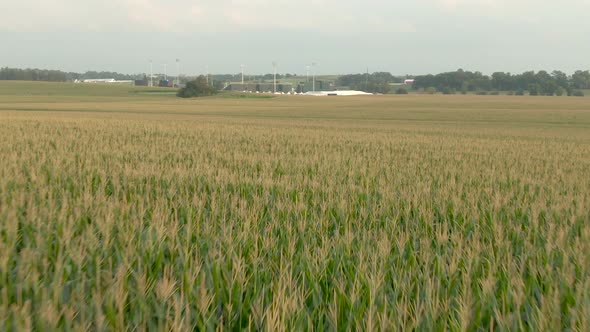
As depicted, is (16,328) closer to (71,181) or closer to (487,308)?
(487,308)

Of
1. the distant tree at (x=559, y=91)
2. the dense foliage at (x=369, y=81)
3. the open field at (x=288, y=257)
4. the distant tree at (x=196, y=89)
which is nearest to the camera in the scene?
the open field at (x=288, y=257)

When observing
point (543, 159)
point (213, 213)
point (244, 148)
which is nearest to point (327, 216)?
point (213, 213)

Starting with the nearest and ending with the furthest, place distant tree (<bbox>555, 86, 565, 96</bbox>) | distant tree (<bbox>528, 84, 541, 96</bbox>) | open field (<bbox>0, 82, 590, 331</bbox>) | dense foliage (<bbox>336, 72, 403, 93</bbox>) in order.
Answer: open field (<bbox>0, 82, 590, 331</bbox>), distant tree (<bbox>555, 86, 565, 96</bbox>), distant tree (<bbox>528, 84, 541, 96</bbox>), dense foliage (<bbox>336, 72, 403, 93</bbox>)

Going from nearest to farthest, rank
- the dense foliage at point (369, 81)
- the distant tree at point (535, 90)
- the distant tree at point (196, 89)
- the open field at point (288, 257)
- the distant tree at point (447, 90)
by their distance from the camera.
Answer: the open field at point (288, 257) < the distant tree at point (196, 89) < the distant tree at point (535, 90) < the distant tree at point (447, 90) < the dense foliage at point (369, 81)

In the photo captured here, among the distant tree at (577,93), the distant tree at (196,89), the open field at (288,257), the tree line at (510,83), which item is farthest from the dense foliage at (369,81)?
the open field at (288,257)

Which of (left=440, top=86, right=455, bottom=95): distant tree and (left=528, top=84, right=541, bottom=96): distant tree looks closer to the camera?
(left=528, top=84, right=541, bottom=96): distant tree

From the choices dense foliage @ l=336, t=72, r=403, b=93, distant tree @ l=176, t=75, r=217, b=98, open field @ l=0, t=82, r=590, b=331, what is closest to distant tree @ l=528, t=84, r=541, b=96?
dense foliage @ l=336, t=72, r=403, b=93

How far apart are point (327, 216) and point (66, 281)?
3.04 m

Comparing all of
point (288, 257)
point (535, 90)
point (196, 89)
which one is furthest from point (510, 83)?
point (288, 257)

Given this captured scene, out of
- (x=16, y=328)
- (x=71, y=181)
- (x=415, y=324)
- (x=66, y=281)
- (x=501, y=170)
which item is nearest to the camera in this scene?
(x=16, y=328)

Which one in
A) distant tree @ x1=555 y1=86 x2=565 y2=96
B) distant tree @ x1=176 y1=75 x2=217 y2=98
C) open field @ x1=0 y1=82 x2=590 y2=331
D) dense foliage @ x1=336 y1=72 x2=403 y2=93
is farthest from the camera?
dense foliage @ x1=336 y1=72 x2=403 y2=93

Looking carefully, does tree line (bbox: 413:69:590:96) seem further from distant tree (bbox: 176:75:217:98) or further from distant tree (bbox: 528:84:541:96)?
distant tree (bbox: 176:75:217:98)

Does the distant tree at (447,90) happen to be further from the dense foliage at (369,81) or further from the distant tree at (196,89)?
the distant tree at (196,89)

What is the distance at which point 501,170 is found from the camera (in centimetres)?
1192
